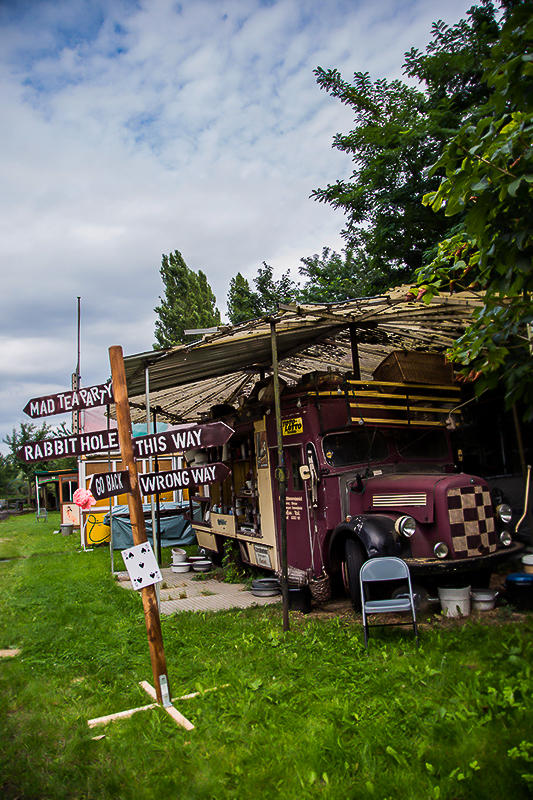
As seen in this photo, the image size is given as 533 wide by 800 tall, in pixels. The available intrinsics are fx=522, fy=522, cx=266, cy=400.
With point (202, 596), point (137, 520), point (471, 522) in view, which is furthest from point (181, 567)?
point (137, 520)

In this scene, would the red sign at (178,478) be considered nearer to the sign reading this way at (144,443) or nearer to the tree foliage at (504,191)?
the sign reading this way at (144,443)

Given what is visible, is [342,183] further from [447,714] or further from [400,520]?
[447,714]

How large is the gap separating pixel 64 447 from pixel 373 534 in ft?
10.2

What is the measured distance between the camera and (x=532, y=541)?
6.67 metres

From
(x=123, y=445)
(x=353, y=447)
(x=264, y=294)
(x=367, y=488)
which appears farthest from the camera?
(x=264, y=294)

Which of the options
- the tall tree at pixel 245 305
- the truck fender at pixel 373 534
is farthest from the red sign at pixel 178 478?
the tall tree at pixel 245 305

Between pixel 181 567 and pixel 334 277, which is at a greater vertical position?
pixel 334 277

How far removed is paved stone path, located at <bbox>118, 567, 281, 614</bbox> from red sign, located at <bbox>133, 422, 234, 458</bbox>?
11.0 ft

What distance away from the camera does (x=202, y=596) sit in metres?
7.65

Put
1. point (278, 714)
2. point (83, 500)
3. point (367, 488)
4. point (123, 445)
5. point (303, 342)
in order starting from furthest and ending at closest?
point (83, 500) < point (303, 342) < point (367, 488) < point (123, 445) < point (278, 714)

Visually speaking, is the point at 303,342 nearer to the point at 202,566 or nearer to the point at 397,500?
the point at 397,500

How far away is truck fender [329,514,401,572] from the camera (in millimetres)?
5229

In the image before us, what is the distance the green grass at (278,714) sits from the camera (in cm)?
282

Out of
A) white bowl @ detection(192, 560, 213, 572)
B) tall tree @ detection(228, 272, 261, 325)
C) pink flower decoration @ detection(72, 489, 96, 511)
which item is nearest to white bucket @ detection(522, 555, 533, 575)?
white bowl @ detection(192, 560, 213, 572)
